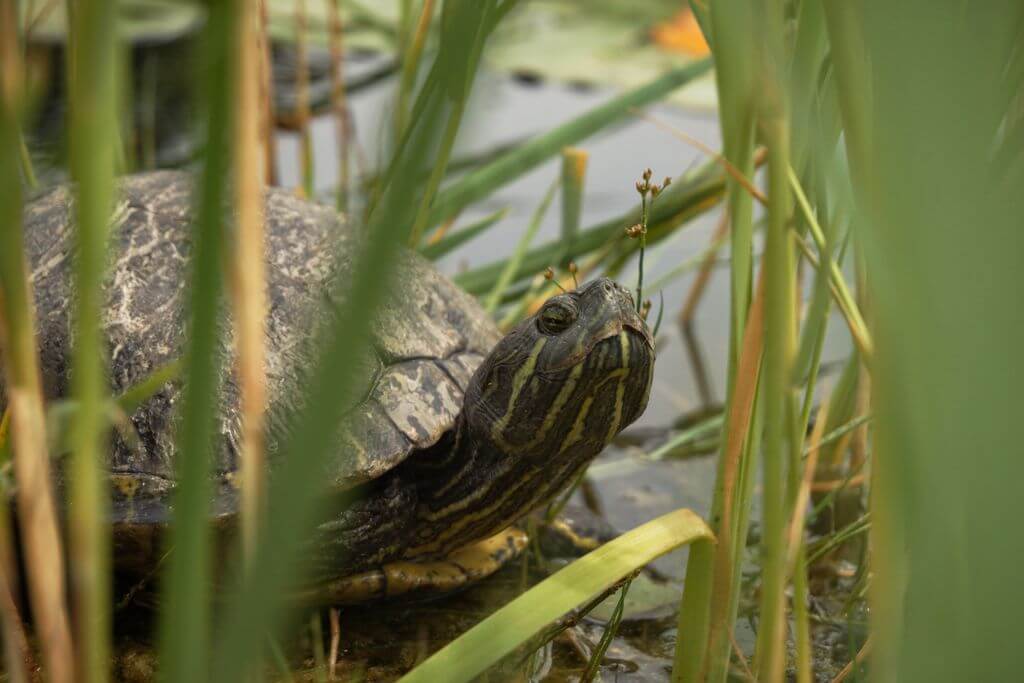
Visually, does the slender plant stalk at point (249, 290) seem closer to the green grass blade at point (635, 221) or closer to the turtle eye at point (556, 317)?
the turtle eye at point (556, 317)

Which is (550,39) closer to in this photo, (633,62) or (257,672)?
(633,62)

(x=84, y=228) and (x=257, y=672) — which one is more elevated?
(x=84, y=228)

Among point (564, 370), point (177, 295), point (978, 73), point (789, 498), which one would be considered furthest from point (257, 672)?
point (177, 295)

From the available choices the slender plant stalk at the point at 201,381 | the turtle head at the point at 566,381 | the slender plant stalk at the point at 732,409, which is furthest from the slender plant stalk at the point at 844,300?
the slender plant stalk at the point at 201,381

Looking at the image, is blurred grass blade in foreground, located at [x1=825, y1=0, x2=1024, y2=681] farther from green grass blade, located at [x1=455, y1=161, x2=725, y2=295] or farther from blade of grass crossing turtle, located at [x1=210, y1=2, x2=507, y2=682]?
green grass blade, located at [x1=455, y1=161, x2=725, y2=295]

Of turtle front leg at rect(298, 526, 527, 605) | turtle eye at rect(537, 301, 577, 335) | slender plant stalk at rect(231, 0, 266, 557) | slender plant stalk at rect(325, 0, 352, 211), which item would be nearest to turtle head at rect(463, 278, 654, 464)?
turtle eye at rect(537, 301, 577, 335)

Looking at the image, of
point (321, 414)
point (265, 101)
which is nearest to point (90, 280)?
point (321, 414)
